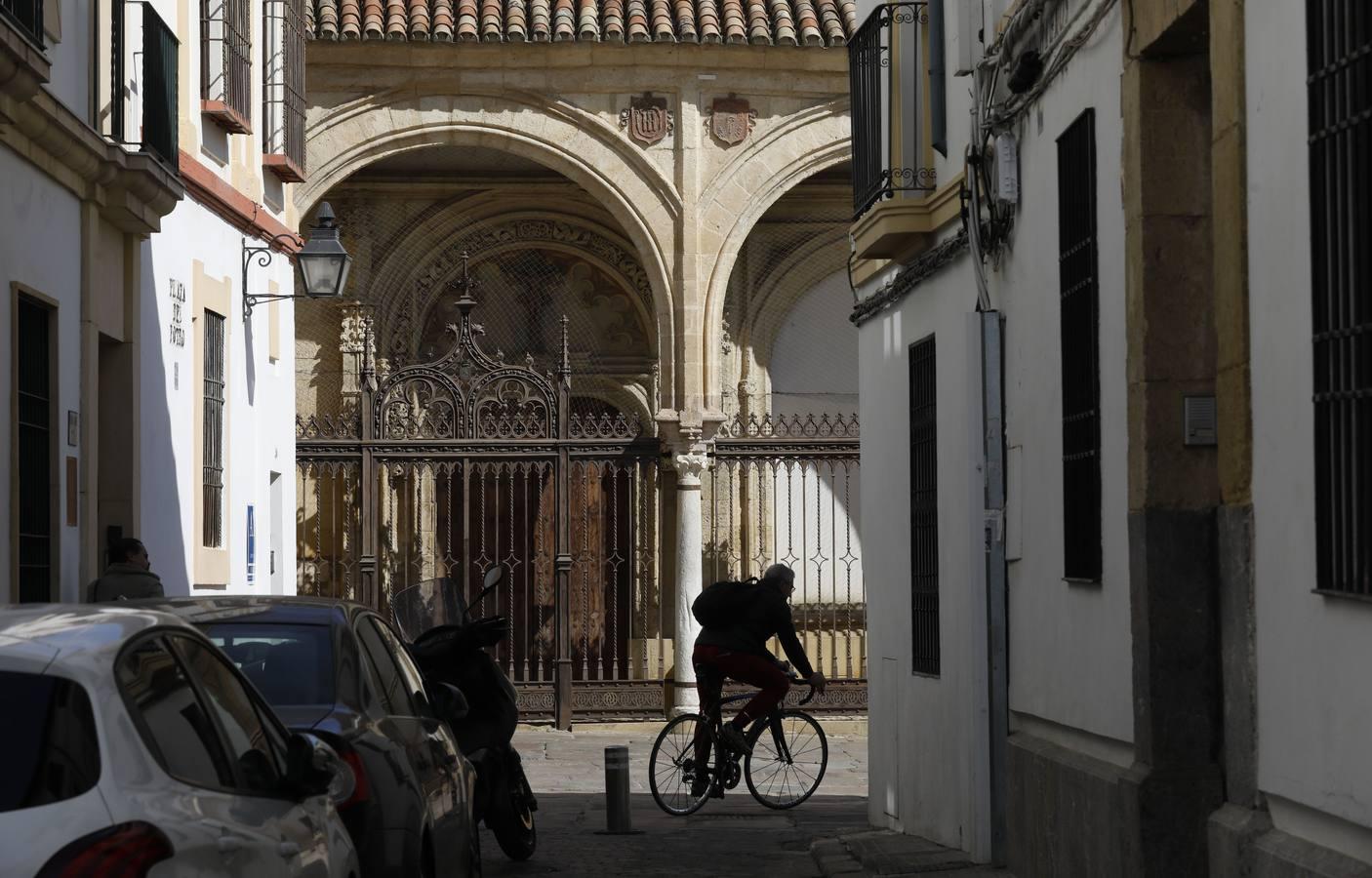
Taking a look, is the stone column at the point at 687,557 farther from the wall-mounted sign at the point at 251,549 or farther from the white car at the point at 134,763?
the white car at the point at 134,763

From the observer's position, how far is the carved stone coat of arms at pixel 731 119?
2331 cm

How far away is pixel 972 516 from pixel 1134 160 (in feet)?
10.1

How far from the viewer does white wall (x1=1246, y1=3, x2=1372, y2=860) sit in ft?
19.3

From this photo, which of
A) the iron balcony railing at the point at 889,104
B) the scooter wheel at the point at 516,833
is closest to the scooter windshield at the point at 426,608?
the scooter wheel at the point at 516,833

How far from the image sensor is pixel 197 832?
446 centimetres

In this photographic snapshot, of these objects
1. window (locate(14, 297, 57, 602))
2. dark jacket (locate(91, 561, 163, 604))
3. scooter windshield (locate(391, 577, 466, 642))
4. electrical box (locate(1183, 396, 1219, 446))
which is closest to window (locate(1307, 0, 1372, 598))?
electrical box (locate(1183, 396, 1219, 446))

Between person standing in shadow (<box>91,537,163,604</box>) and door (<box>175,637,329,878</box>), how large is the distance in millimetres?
6735

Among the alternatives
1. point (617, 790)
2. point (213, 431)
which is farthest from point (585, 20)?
point (617, 790)

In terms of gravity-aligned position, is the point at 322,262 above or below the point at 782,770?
above

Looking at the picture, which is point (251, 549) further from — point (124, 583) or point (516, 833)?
point (516, 833)

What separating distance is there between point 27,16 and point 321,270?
22.7ft

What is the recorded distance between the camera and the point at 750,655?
591 inches

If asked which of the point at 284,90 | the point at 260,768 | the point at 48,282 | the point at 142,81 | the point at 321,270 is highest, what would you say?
the point at 284,90

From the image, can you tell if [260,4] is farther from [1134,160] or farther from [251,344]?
[1134,160]
